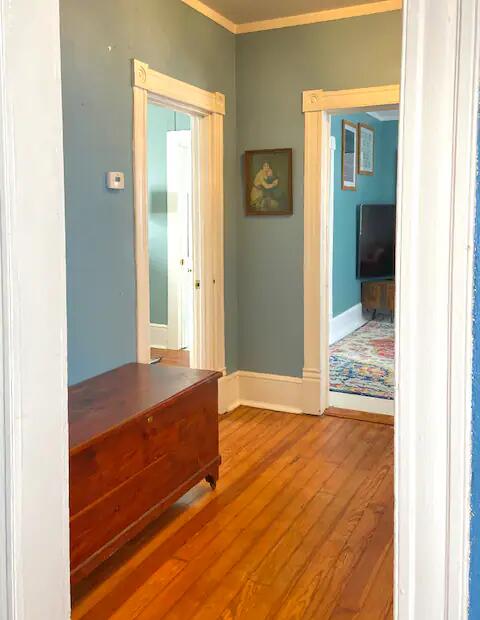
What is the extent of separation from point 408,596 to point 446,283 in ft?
1.47

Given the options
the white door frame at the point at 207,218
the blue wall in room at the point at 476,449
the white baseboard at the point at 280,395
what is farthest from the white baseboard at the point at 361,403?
the blue wall in room at the point at 476,449

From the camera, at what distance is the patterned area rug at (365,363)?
5.21 m

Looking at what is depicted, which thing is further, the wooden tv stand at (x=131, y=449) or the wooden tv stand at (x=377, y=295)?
the wooden tv stand at (x=377, y=295)

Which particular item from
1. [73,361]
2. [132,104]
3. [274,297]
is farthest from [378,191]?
[73,361]

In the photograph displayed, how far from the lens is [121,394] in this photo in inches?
113

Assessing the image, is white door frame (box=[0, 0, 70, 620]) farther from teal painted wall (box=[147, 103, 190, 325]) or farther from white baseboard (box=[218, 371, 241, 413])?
teal painted wall (box=[147, 103, 190, 325])

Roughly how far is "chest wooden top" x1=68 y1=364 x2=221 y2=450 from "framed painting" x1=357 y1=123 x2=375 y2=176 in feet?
15.7

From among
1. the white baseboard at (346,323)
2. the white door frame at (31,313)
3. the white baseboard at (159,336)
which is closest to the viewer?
the white door frame at (31,313)

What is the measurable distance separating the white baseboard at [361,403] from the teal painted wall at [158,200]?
95.3 inches

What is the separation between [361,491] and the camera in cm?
336

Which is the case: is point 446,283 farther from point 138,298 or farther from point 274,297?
point 274,297

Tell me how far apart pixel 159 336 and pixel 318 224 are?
2851mm

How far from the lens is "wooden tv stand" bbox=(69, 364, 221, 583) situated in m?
2.36

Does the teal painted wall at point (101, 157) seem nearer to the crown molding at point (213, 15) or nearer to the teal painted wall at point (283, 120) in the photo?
the crown molding at point (213, 15)
